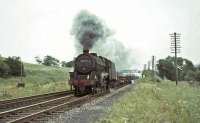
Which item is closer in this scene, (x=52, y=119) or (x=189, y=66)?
(x=52, y=119)

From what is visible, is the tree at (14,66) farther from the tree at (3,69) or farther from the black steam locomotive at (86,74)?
the black steam locomotive at (86,74)

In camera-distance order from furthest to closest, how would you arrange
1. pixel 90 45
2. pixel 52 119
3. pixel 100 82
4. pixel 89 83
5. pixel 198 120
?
pixel 90 45 → pixel 100 82 → pixel 89 83 → pixel 52 119 → pixel 198 120

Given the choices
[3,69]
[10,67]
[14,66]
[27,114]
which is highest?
[14,66]

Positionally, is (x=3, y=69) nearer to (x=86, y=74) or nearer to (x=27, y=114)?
(x=86, y=74)

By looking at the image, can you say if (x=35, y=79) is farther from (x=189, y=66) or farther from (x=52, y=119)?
(x=189, y=66)

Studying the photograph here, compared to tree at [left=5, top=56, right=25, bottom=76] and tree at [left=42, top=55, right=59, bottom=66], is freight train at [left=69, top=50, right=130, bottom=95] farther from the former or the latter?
tree at [left=42, top=55, right=59, bottom=66]

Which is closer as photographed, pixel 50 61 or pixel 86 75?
pixel 86 75

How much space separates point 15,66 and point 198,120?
61411 mm

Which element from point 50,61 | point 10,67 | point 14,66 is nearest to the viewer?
point 10,67

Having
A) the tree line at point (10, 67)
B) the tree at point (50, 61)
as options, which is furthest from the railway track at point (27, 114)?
the tree at point (50, 61)

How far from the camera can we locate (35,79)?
71.9 m

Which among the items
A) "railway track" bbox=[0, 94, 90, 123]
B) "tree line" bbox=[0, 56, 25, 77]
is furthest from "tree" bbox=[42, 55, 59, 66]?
"railway track" bbox=[0, 94, 90, 123]

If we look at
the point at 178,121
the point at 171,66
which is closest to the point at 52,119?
the point at 178,121

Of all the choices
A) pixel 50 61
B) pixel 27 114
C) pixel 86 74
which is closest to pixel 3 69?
pixel 86 74
